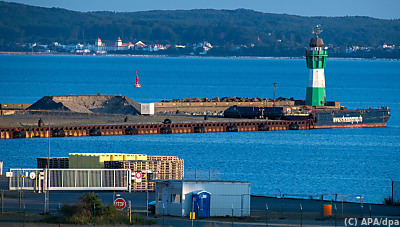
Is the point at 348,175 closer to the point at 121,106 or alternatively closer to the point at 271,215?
the point at 271,215

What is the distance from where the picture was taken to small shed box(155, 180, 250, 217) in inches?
1282

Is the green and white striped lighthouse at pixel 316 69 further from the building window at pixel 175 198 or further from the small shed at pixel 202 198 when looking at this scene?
the building window at pixel 175 198

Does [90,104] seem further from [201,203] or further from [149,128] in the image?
[201,203]

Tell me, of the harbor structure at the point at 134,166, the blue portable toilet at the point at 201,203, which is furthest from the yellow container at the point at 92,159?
the blue portable toilet at the point at 201,203

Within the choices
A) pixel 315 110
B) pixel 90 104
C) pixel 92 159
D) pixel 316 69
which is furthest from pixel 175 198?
pixel 90 104

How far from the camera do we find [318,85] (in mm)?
88188

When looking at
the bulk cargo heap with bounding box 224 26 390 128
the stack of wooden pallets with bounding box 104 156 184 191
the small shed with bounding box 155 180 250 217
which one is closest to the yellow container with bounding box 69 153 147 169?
the stack of wooden pallets with bounding box 104 156 184 191

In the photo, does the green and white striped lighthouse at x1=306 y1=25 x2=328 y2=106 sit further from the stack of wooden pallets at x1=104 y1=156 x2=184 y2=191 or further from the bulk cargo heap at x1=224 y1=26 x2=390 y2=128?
the stack of wooden pallets at x1=104 y1=156 x2=184 y2=191

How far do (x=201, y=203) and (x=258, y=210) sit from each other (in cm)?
314

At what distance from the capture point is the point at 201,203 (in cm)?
3253

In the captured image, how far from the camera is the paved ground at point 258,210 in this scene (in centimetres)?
3100

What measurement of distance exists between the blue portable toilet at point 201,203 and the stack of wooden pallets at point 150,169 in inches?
283

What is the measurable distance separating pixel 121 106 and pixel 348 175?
3734 centimetres

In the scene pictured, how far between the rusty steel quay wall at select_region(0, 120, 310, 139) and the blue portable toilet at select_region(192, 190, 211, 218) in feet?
131
